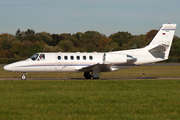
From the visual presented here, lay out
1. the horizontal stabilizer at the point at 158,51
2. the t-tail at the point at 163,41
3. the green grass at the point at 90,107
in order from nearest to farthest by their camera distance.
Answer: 1. the green grass at the point at 90,107
2. the horizontal stabilizer at the point at 158,51
3. the t-tail at the point at 163,41

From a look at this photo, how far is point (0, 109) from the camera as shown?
9461mm

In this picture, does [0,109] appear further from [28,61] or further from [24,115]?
[28,61]

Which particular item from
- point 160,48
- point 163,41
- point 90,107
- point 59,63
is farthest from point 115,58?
point 90,107

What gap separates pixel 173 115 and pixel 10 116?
5933mm

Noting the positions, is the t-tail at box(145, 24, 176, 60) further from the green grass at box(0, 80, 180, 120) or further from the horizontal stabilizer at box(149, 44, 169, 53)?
the green grass at box(0, 80, 180, 120)

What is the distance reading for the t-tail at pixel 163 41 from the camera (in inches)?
987

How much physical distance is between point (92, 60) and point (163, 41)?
7.96 metres

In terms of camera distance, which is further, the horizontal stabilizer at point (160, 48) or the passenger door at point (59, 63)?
the horizontal stabilizer at point (160, 48)

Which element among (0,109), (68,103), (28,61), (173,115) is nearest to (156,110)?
(173,115)

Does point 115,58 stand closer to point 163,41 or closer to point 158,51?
point 158,51

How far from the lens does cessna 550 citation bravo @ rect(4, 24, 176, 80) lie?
2316cm

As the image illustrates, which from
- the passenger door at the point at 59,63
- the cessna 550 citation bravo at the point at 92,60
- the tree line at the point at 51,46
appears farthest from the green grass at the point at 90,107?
the tree line at the point at 51,46

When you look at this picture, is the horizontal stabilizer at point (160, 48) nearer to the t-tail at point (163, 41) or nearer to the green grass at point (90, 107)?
the t-tail at point (163, 41)

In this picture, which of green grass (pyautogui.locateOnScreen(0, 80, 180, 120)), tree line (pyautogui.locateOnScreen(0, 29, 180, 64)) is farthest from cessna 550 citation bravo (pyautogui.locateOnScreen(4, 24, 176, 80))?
green grass (pyautogui.locateOnScreen(0, 80, 180, 120))
